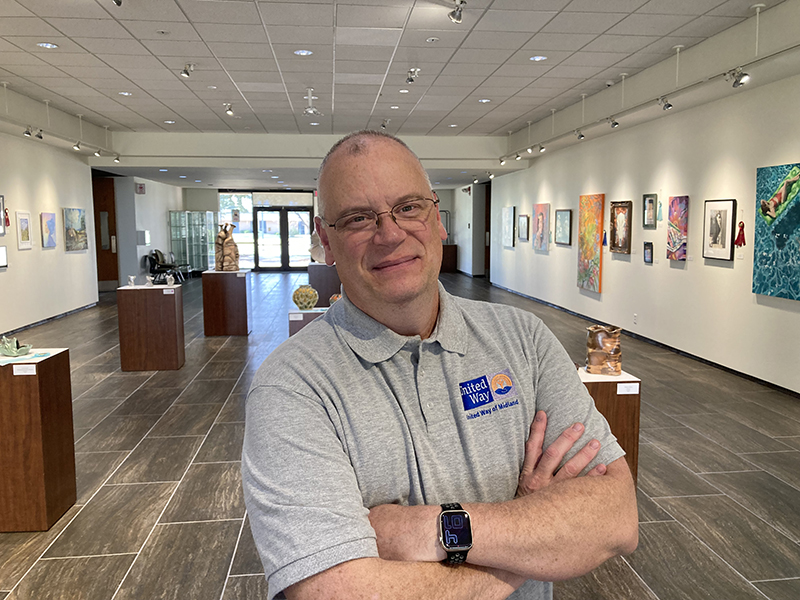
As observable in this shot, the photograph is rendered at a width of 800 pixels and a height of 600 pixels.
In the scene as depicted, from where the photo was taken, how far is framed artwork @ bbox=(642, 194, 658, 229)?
31.6 feet

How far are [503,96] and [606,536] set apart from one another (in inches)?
399

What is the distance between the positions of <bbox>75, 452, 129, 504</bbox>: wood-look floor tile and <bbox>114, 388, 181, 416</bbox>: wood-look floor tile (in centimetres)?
118

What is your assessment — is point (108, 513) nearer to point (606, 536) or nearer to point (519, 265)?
point (606, 536)

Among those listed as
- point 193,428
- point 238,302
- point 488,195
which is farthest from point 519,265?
point 193,428

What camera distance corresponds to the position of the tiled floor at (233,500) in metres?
3.28

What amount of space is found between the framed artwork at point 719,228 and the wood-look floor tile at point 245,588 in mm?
6848

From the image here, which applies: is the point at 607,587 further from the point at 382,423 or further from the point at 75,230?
the point at 75,230

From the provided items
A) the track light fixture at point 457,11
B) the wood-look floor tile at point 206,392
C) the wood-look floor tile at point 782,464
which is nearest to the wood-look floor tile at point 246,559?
the wood-look floor tile at point 206,392

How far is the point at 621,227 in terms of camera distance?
10734mm

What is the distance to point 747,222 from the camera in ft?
24.6

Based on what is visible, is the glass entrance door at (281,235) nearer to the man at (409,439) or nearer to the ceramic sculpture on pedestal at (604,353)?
the ceramic sculpture on pedestal at (604,353)

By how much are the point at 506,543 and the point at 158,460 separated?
449cm

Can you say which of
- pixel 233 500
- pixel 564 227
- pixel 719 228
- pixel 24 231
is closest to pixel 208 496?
pixel 233 500

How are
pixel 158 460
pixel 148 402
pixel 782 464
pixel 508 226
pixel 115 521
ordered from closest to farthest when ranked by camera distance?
1. pixel 115 521
2. pixel 782 464
3. pixel 158 460
4. pixel 148 402
5. pixel 508 226
